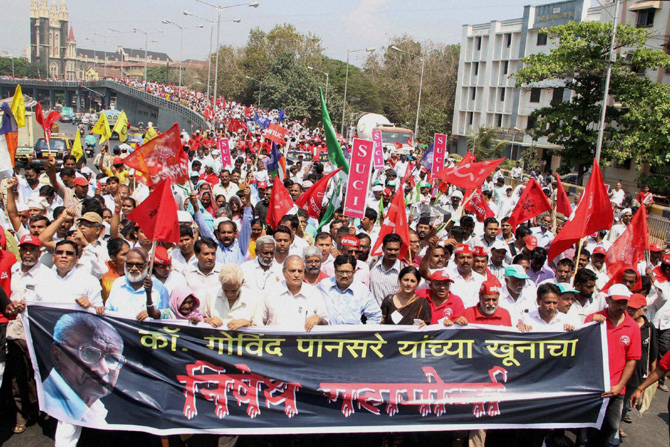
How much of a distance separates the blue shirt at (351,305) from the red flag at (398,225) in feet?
4.09

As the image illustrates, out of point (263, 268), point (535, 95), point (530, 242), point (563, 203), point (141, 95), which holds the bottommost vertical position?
point (263, 268)

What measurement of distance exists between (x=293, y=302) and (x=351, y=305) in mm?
549

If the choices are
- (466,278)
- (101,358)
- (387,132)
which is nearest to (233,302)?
(101,358)

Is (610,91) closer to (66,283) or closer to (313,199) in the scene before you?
(313,199)

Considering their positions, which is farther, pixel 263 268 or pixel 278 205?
pixel 278 205

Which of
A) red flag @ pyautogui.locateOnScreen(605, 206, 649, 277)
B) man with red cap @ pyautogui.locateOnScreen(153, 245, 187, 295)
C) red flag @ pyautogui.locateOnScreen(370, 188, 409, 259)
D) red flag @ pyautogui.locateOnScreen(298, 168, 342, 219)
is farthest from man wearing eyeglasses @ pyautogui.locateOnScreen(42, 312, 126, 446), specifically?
red flag @ pyautogui.locateOnScreen(605, 206, 649, 277)

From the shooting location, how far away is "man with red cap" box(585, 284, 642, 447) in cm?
491

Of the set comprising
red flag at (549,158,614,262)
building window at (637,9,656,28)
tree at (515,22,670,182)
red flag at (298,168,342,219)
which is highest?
building window at (637,9,656,28)

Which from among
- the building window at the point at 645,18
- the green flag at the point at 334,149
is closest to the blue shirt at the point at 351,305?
the green flag at the point at 334,149

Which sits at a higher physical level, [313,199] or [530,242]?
[313,199]

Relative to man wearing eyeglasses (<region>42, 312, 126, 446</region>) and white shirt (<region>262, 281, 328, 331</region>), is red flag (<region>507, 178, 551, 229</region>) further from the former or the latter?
man wearing eyeglasses (<region>42, 312, 126, 446</region>)

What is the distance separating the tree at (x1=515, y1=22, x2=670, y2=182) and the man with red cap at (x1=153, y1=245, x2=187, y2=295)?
19.8 m

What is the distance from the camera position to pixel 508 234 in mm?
8984

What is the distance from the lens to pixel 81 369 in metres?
4.64
